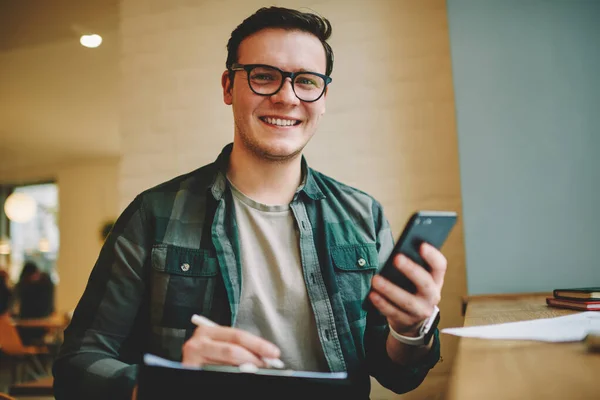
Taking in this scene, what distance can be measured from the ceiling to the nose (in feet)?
3.76

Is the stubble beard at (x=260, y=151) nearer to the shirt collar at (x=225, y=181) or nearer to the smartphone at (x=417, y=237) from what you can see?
the shirt collar at (x=225, y=181)

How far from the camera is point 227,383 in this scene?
2.17 ft

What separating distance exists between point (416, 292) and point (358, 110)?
99cm

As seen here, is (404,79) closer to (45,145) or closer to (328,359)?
(328,359)

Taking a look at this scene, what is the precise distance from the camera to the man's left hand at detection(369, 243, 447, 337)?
2.63ft

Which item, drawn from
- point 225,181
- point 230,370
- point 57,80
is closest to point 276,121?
point 225,181

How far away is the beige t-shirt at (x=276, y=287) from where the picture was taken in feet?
3.74

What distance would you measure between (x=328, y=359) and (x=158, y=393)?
21.9 inches

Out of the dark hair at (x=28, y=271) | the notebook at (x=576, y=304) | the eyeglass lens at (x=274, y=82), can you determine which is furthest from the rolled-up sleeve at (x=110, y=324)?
the dark hair at (x=28, y=271)

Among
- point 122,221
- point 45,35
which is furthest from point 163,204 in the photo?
point 45,35

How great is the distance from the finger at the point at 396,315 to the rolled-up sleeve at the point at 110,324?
509mm

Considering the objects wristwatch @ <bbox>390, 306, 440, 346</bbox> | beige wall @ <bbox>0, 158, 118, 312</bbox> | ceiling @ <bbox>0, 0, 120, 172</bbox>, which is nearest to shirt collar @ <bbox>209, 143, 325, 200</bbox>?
wristwatch @ <bbox>390, 306, 440, 346</bbox>

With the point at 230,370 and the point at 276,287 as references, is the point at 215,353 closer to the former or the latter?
the point at 230,370

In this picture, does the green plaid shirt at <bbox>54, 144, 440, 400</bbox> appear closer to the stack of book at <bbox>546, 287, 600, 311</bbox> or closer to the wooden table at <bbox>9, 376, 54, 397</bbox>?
the stack of book at <bbox>546, 287, 600, 311</bbox>
